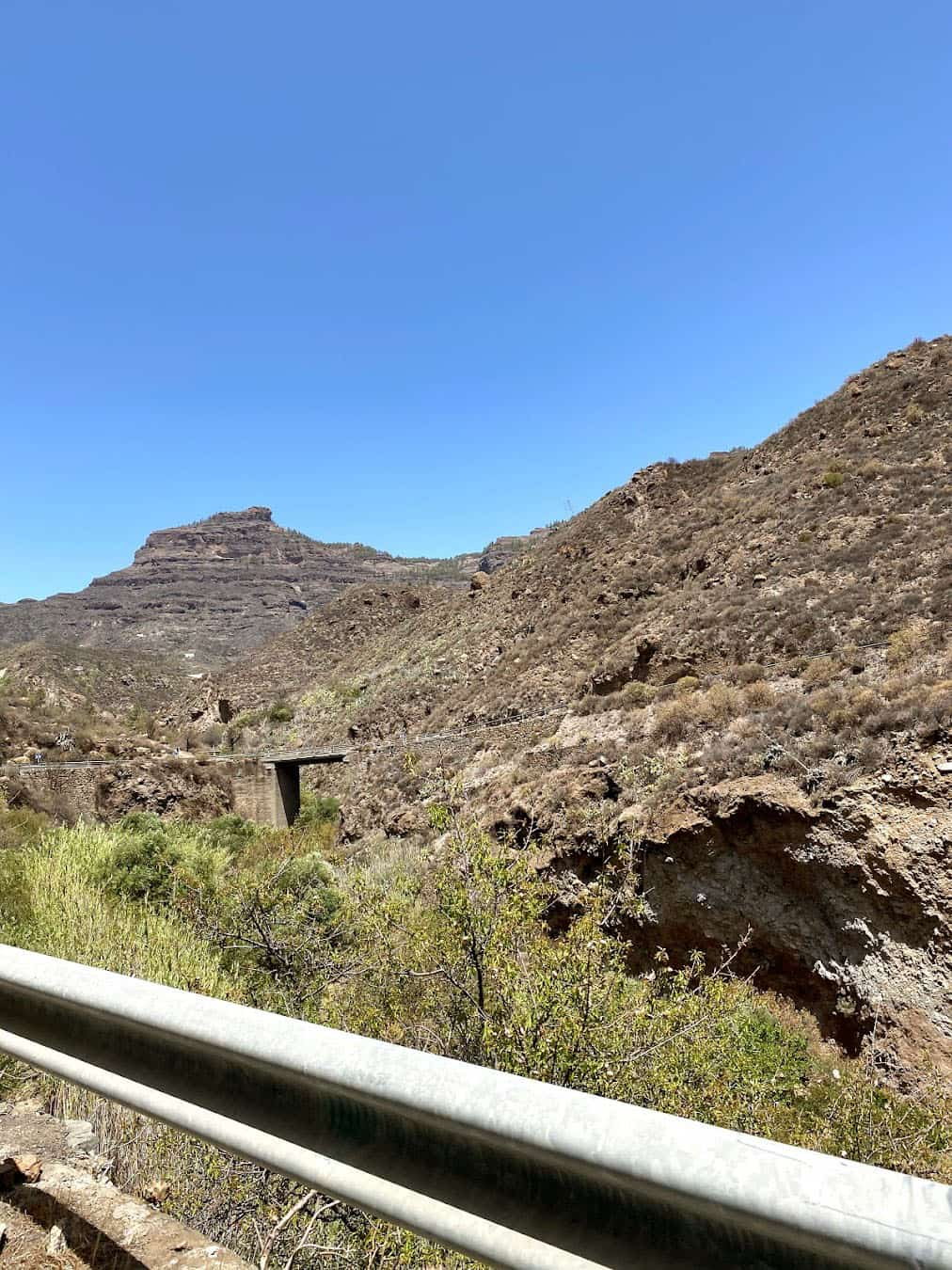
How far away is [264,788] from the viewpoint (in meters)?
24.6

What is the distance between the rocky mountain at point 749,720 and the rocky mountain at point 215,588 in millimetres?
73390

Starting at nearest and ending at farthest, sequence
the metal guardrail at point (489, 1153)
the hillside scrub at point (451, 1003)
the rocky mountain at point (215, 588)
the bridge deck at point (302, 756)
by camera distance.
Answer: the metal guardrail at point (489, 1153) → the hillside scrub at point (451, 1003) → the bridge deck at point (302, 756) → the rocky mountain at point (215, 588)

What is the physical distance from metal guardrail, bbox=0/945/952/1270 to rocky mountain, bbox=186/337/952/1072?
4.53m

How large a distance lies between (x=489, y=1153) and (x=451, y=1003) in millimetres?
4589

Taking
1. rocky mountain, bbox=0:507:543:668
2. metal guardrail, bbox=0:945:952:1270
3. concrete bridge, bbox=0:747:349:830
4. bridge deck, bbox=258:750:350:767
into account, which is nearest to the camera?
metal guardrail, bbox=0:945:952:1270

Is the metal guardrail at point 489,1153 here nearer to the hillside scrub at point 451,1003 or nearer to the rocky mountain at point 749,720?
the hillside scrub at point 451,1003

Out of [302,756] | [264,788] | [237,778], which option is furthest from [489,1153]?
[302,756]

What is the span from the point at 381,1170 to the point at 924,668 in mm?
12678

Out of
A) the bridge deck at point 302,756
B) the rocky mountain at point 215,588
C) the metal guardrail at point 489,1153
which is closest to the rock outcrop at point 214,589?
the rocky mountain at point 215,588

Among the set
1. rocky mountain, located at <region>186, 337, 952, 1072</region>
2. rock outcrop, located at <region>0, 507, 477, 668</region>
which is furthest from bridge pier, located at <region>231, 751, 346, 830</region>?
rock outcrop, located at <region>0, 507, 477, 668</region>

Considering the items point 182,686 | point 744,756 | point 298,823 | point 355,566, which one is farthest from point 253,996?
point 355,566

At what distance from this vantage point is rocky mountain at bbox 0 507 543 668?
11381 centimetres

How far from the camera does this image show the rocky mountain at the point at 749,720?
9578 millimetres

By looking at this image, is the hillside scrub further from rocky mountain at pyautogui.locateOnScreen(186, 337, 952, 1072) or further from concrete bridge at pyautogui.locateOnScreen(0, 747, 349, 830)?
concrete bridge at pyautogui.locateOnScreen(0, 747, 349, 830)
